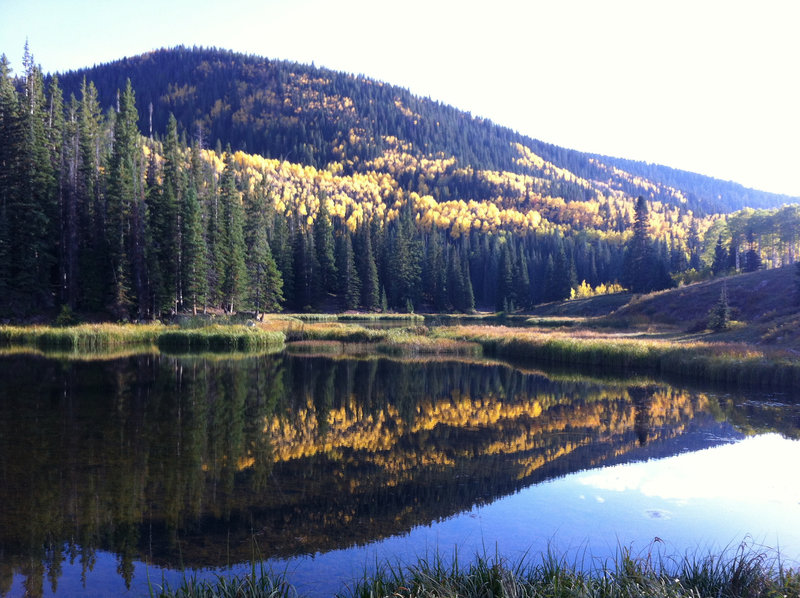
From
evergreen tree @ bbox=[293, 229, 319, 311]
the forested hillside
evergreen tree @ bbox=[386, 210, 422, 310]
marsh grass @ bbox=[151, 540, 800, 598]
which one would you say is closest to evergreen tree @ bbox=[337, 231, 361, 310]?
the forested hillside

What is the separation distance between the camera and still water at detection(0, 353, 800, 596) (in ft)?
28.4

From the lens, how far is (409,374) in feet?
96.6

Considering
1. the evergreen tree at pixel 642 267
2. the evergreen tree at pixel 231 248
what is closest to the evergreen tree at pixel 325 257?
the evergreen tree at pixel 231 248

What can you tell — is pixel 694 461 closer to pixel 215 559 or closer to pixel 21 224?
pixel 215 559

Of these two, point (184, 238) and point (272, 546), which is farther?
point (184, 238)

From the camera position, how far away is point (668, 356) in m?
30.6

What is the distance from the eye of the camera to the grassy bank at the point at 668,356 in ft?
83.1

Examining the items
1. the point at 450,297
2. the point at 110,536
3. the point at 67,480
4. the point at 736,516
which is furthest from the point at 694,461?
the point at 450,297

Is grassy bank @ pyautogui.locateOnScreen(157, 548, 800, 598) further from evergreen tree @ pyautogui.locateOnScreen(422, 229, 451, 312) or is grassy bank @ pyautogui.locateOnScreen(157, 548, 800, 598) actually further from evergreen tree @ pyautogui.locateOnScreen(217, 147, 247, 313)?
evergreen tree @ pyautogui.locateOnScreen(422, 229, 451, 312)

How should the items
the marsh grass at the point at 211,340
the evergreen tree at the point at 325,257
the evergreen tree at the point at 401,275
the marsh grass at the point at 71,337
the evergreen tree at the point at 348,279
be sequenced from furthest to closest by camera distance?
the evergreen tree at the point at 401,275 → the evergreen tree at the point at 325,257 → the evergreen tree at the point at 348,279 → the marsh grass at the point at 211,340 → the marsh grass at the point at 71,337

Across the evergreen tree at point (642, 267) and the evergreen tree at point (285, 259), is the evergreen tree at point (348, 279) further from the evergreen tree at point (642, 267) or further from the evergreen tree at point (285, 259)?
the evergreen tree at point (642, 267)

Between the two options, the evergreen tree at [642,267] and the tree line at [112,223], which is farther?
the evergreen tree at [642,267]

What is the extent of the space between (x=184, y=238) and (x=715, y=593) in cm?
5108

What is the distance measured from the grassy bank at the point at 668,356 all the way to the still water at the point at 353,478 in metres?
3.18
